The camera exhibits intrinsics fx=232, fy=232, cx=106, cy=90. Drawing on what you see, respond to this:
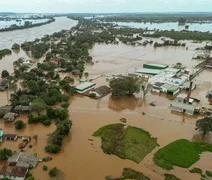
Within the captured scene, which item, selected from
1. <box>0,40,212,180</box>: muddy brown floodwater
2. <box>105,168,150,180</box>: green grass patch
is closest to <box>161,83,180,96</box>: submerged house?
<box>0,40,212,180</box>: muddy brown floodwater

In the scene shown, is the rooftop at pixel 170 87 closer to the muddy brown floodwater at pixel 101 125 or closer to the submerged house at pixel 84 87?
the muddy brown floodwater at pixel 101 125

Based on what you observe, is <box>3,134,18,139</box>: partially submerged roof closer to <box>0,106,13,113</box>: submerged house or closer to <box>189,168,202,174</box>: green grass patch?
<box>0,106,13,113</box>: submerged house

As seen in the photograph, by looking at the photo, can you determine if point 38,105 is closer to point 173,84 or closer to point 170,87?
point 170,87

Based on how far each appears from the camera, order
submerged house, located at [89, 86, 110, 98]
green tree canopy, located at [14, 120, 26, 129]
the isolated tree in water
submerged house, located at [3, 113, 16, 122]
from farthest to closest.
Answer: submerged house, located at [89, 86, 110, 98] → submerged house, located at [3, 113, 16, 122] → green tree canopy, located at [14, 120, 26, 129] → the isolated tree in water

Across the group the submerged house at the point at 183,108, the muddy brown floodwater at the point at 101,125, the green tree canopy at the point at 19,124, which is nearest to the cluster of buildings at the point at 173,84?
the submerged house at the point at 183,108

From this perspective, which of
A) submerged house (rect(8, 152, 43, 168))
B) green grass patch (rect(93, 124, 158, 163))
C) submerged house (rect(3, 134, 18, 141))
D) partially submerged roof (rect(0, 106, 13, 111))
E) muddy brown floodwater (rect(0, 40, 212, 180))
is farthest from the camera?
partially submerged roof (rect(0, 106, 13, 111))

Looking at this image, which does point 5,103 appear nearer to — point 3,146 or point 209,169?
point 3,146

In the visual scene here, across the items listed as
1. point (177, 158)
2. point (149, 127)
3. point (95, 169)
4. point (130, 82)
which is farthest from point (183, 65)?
point (95, 169)
